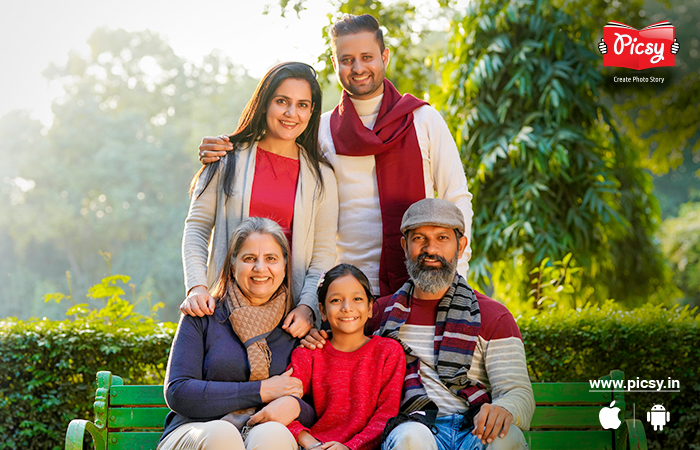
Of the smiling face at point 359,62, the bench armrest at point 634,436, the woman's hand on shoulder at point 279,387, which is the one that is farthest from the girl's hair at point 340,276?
the bench armrest at point 634,436

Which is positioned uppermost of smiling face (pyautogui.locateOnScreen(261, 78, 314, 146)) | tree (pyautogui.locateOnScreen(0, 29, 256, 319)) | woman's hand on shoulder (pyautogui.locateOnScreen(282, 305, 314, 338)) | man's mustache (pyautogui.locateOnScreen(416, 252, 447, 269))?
tree (pyautogui.locateOnScreen(0, 29, 256, 319))

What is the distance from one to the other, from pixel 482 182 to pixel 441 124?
124 inches

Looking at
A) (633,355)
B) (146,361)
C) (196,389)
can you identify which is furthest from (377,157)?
(633,355)

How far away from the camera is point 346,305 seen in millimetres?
2416

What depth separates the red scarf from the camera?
2.87 m

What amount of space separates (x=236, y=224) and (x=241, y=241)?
201mm

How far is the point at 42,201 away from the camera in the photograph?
22.8m

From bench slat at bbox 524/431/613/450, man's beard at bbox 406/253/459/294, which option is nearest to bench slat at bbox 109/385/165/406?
man's beard at bbox 406/253/459/294

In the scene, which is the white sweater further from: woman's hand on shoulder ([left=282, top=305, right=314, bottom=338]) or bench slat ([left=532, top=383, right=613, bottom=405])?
bench slat ([left=532, top=383, right=613, bottom=405])

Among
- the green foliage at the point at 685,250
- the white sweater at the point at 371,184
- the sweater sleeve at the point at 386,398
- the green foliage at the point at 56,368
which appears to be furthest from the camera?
the green foliage at the point at 685,250

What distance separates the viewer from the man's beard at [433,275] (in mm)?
2551

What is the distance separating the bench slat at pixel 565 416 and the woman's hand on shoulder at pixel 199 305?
5.32 feet

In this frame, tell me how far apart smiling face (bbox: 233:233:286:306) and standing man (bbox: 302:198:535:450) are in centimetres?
26

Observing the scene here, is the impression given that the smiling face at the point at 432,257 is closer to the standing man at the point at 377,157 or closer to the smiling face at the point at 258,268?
the standing man at the point at 377,157
